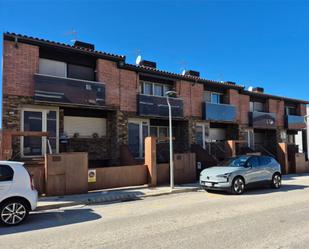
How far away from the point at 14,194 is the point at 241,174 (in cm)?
897

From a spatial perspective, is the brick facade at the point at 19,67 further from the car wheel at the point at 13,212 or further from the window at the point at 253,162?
the window at the point at 253,162

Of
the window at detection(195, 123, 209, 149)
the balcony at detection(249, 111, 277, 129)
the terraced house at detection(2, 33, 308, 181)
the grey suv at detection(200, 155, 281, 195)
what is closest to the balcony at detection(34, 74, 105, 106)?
the terraced house at detection(2, 33, 308, 181)

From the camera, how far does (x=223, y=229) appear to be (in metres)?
6.80

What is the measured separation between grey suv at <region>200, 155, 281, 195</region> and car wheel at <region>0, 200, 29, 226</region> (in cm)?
763

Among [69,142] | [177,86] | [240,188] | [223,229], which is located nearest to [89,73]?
[69,142]

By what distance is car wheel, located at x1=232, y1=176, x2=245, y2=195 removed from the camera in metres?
12.4

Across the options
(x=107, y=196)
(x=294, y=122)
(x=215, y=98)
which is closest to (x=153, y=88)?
(x=215, y=98)

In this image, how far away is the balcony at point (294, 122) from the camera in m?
27.6

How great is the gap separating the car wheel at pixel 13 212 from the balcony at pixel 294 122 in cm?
2528

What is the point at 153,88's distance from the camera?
19516mm

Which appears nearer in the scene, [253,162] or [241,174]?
[241,174]

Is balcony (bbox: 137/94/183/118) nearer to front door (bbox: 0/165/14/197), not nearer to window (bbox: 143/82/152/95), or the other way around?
window (bbox: 143/82/152/95)

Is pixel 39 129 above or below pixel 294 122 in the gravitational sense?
below

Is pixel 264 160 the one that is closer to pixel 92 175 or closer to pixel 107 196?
pixel 107 196
